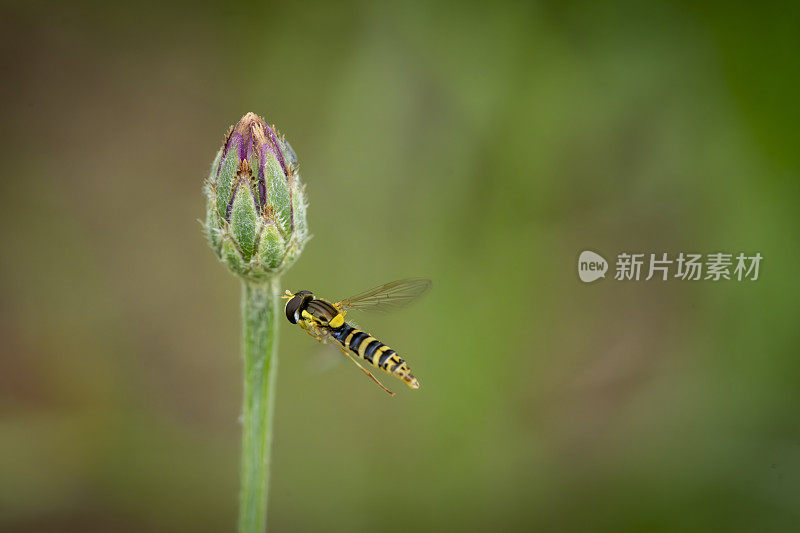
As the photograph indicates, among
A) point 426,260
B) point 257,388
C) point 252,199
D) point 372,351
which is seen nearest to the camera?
point 252,199

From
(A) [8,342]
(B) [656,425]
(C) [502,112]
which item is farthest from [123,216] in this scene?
(B) [656,425]

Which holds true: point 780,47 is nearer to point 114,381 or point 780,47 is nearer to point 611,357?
point 611,357

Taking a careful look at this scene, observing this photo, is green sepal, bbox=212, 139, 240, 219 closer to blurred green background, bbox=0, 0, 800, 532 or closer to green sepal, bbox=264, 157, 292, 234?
green sepal, bbox=264, 157, 292, 234

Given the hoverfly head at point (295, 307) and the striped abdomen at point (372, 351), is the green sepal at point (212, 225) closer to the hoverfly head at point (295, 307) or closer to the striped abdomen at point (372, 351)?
the hoverfly head at point (295, 307)

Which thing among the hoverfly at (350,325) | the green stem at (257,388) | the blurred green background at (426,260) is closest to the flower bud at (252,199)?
the green stem at (257,388)

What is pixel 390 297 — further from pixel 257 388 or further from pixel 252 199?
pixel 252 199

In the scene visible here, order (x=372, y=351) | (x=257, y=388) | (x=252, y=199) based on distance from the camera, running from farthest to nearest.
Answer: (x=372, y=351) → (x=257, y=388) → (x=252, y=199)

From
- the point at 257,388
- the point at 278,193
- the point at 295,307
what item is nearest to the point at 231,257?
the point at 278,193
